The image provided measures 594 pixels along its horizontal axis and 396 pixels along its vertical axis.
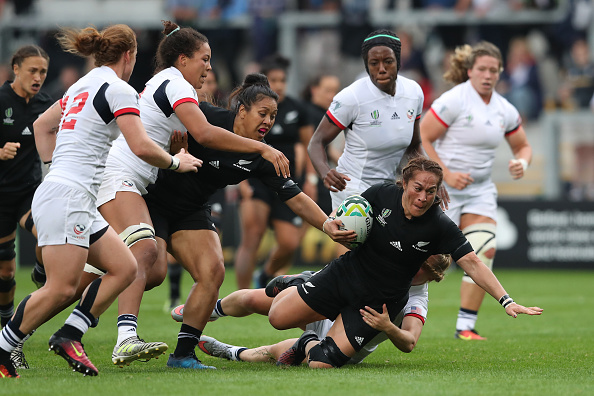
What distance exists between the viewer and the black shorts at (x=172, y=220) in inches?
262

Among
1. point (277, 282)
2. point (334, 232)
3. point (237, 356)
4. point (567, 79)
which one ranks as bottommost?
point (237, 356)

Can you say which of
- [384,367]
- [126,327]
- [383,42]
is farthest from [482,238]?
[126,327]

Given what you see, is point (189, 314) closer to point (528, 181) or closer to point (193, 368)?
point (193, 368)

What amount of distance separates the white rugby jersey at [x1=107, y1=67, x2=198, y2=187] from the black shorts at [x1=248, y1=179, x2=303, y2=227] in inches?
172

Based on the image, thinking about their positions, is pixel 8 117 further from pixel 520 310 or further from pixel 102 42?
pixel 520 310

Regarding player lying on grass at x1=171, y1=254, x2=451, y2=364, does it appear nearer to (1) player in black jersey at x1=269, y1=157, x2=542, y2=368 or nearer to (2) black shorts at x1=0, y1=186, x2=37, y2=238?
(1) player in black jersey at x1=269, y1=157, x2=542, y2=368

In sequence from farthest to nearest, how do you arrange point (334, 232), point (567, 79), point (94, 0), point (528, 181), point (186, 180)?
point (94, 0) → point (567, 79) → point (528, 181) → point (186, 180) → point (334, 232)

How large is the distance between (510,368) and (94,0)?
17.7 meters

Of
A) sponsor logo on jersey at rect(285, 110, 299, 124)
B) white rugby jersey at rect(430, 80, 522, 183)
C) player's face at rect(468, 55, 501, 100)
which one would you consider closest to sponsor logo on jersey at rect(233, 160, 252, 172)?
white rugby jersey at rect(430, 80, 522, 183)

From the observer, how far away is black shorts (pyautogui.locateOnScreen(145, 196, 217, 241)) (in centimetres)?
666

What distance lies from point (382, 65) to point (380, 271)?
190cm

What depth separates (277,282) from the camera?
274 inches

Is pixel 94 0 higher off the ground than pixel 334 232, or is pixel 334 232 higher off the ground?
pixel 94 0

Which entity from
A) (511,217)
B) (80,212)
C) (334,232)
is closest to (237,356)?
(334,232)
